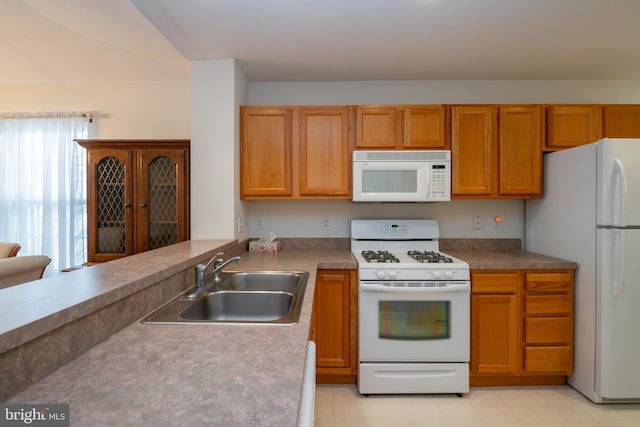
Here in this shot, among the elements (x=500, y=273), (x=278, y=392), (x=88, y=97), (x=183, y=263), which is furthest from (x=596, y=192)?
(x=88, y=97)

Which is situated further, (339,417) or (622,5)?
(339,417)

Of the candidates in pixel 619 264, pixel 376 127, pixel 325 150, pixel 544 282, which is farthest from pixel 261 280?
pixel 619 264

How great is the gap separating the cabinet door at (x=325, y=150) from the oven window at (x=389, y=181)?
0.16 metres

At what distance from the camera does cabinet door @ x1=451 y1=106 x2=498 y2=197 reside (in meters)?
2.55

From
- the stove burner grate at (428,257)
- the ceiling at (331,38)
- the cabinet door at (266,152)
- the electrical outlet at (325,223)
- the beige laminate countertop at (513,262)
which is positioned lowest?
the beige laminate countertop at (513,262)

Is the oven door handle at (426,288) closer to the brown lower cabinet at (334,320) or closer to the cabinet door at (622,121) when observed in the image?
the brown lower cabinet at (334,320)

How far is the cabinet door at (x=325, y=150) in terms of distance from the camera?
8.48ft

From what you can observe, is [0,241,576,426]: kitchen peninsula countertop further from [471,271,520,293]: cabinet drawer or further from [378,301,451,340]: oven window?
[471,271,520,293]: cabinet drawer

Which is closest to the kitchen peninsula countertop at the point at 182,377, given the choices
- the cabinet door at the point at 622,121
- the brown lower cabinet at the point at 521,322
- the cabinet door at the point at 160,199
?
the cabinet door at the point at 160,199

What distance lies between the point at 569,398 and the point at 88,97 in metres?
4.75

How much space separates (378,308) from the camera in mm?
2186

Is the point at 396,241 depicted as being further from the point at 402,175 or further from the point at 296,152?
the point at 296,152

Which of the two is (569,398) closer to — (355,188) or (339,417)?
(339,417)

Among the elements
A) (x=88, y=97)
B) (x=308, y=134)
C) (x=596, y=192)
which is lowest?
(x=596, y=192)
